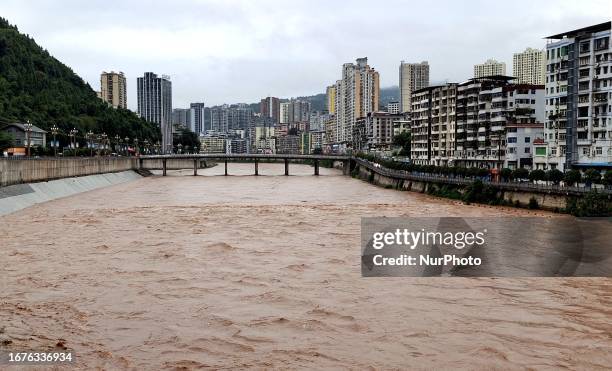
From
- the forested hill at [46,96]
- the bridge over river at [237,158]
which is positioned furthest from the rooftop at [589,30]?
the forested hill at [46,96]

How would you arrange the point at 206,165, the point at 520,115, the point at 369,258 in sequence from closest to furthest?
the point at 369,258 → the point at 520,115 → the point at 206,165

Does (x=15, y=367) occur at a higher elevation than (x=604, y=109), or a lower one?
lower

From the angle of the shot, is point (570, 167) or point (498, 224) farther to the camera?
point (570, 167)

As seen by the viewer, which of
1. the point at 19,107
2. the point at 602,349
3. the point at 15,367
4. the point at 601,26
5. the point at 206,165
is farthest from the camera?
the point at 206,165

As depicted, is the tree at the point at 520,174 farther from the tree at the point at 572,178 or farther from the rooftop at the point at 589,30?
the rooftop at the point at 589,30

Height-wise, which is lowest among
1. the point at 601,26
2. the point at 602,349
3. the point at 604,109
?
the point at 602,349

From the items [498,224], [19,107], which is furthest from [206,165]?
[498,224]

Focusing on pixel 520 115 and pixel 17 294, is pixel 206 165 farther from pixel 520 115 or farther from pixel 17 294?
pixel 17 294

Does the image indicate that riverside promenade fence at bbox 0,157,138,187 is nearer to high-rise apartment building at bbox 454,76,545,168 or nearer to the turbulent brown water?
the turbulent brown water
